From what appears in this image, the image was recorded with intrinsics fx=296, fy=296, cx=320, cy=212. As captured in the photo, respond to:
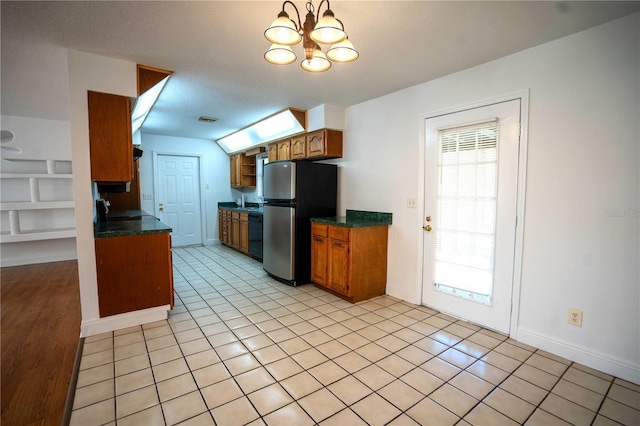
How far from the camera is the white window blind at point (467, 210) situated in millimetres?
2584

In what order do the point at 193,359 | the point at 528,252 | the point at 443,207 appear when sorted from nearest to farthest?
1. the point at 193,359
2. the point at 528,252
3. the point at 443,207

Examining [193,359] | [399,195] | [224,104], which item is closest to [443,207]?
[399,195]

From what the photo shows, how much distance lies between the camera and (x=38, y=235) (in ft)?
15.1

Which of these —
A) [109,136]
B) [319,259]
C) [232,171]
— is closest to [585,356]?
[319,259]

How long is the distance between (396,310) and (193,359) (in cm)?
193

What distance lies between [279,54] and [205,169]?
17.1 feet

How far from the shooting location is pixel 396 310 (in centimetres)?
304

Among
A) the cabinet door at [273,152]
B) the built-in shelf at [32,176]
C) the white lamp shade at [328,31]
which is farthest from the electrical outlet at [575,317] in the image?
the built-in shelf at [32,176]

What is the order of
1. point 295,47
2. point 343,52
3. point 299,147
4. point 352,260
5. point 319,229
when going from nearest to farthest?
point 343,52 → point 295,47 → point 352,260 → point 319,229 → point 299,147

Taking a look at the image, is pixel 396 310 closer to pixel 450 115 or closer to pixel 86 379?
pixel 450 115

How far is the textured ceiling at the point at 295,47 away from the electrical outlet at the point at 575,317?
6.46 ft

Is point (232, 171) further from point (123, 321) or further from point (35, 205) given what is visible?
point (123, 321)

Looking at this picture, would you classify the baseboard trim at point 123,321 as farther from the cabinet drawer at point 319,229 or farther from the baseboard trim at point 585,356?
the baseboard trim at point 585,356

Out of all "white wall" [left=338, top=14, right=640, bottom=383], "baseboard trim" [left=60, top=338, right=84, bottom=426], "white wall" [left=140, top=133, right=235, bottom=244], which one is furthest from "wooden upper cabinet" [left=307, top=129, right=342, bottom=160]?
"white wall" [left=140, top=133, right=235, bottom=244]
